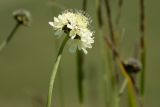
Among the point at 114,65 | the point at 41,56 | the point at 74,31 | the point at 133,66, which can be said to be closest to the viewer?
the point at 74,31

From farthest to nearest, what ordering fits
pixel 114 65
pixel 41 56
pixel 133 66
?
1. pixel 41 56
2. pixel 114 65
3. pixel 133 66

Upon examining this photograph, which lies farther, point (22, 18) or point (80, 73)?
point (80, 73)

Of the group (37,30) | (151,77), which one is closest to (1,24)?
(37,30)

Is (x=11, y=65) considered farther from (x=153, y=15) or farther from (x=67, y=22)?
(x=67, y=22)

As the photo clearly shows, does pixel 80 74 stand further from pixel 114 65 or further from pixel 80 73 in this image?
pixel 114 65

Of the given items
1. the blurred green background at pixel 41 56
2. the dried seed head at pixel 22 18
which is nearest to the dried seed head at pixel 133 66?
the dried seed head at pixel 22 18

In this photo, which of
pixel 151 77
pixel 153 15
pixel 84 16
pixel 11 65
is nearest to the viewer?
pixel 84 16

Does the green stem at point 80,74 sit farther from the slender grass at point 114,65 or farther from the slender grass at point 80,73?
the slender grass at point 114,65

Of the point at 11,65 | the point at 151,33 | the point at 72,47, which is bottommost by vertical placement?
the point at 72,47

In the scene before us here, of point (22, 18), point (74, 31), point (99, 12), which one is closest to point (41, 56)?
point (99, 12)
